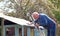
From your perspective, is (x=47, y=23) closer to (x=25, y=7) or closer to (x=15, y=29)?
(x=15, y=29)

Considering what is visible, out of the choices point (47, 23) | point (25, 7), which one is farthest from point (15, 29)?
point (25, 7)

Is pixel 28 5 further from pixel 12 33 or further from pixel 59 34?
pixel 12 33

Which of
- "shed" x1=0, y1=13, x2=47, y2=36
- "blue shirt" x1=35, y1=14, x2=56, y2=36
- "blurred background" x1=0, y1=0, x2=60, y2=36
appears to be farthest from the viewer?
"blurred background" x1=0, y1=0, x2=60, y2=36

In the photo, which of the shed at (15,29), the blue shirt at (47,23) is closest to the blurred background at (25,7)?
the shed at (15,29)

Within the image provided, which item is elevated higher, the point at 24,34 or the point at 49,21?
the point at 49,21

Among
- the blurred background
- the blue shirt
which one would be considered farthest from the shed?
the blurred background

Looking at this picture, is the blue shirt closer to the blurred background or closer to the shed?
the shed

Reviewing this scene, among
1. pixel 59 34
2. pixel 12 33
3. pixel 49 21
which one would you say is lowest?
pixel 59 34

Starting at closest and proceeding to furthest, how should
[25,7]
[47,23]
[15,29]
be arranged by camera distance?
1. [47,23]
2. [15,29]
3. [25,7]

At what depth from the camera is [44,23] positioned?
969 centimetres

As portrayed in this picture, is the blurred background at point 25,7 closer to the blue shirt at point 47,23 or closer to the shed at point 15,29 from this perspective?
the shed at point 15,29

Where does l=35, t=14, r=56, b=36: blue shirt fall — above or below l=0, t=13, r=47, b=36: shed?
above

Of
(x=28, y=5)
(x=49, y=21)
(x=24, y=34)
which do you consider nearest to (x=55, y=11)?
(x=28, y=5)

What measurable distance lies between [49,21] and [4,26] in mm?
3255
